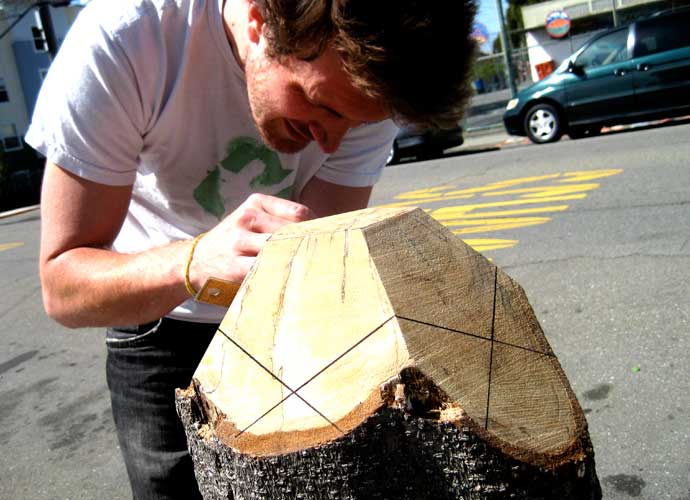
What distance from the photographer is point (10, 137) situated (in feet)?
85.0

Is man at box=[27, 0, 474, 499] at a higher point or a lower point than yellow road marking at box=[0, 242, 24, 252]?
higher

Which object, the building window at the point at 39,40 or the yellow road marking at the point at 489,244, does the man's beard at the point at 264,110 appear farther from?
the building window at the point at 39,40

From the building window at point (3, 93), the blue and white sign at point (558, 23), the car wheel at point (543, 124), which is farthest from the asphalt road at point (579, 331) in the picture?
the building window at point (3, 93)

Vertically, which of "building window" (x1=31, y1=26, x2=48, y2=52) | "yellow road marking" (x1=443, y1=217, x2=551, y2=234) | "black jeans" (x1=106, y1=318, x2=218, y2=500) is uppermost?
"building window" (x1=31, y1=26, x2=48, y2=52)

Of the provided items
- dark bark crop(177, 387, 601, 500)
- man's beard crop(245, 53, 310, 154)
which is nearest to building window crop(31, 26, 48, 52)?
man's beard crop(245, 53, 310, 154)

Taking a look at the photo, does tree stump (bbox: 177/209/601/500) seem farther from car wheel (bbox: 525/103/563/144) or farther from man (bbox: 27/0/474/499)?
car wheel (bbox: 525/103/563/144)

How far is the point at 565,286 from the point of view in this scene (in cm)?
443

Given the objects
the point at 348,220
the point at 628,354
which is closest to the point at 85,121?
the point at 348,220

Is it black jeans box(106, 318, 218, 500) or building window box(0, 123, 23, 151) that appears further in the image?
building window box(0, 123, 23, 151)

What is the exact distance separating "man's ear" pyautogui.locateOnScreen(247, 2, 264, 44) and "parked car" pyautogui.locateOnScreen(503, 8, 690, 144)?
9625mm

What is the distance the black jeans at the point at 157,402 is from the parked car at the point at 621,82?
31.4 ft

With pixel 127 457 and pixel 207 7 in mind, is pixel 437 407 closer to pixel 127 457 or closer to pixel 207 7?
pixel 207 7

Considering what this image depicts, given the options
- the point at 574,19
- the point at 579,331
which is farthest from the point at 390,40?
the point at 574,19

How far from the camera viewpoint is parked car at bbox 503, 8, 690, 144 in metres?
9.83
